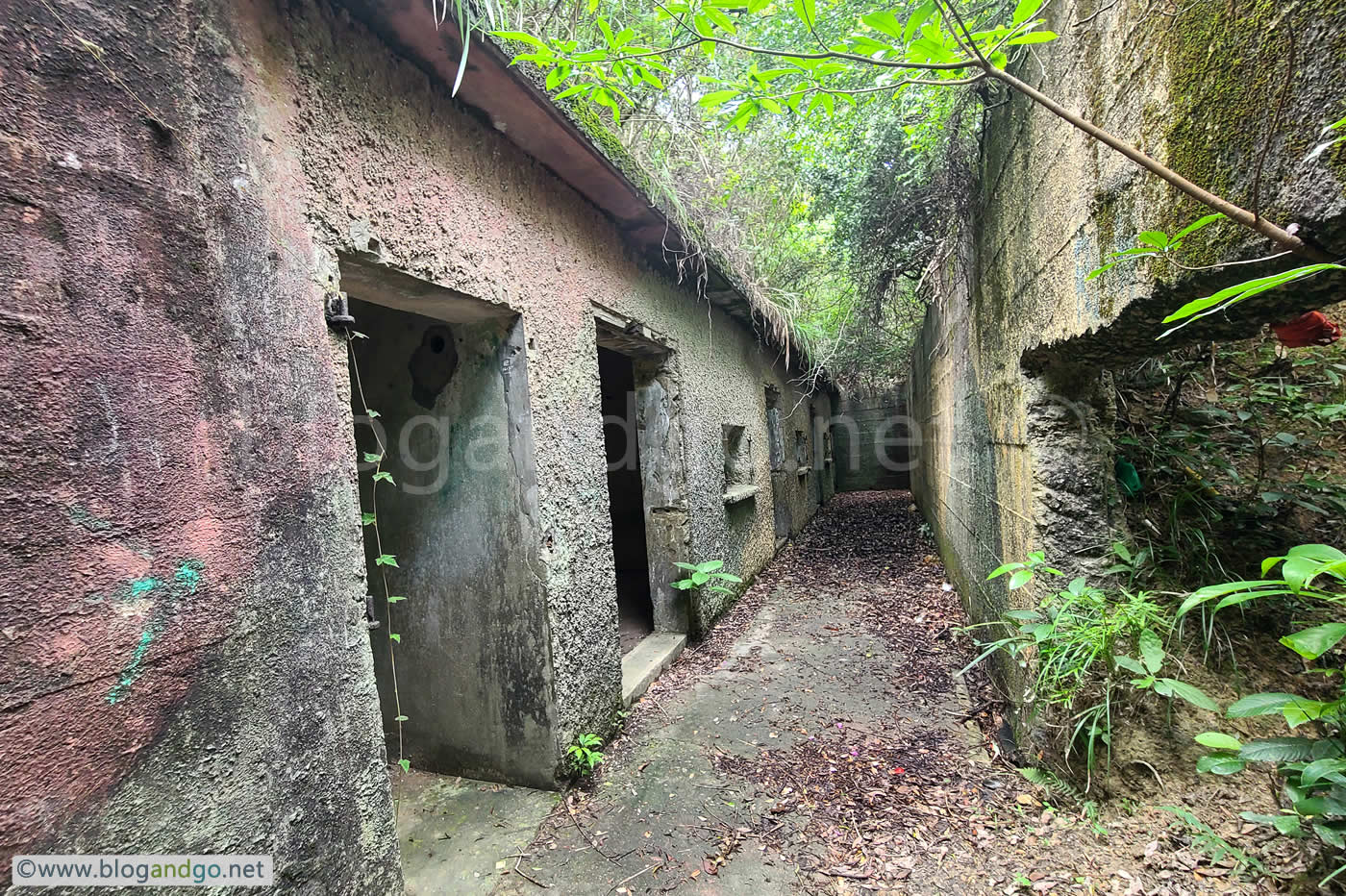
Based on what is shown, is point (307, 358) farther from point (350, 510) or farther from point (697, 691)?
point (697, 691)

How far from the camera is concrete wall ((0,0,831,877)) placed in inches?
36.5

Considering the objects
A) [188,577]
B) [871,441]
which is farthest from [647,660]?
[871,441]

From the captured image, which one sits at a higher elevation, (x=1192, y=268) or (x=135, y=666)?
(x=1192, y=268)

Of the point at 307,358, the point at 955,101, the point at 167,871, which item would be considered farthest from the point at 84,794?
the point at 955,101

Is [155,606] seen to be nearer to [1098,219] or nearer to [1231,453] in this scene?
[1098,219]

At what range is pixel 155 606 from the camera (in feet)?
3.46

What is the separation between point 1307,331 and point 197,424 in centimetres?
243

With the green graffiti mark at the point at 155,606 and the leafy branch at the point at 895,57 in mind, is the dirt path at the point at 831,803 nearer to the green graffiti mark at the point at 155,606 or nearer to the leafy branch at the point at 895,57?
the green graffiti mark at the point at 155,606

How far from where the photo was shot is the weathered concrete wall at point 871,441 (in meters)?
11.4

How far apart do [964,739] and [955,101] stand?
3.02 metres

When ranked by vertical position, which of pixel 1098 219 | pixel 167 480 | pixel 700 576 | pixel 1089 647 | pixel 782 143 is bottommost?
pixel 700 576

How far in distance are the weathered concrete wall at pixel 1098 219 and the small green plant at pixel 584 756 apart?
2.05m

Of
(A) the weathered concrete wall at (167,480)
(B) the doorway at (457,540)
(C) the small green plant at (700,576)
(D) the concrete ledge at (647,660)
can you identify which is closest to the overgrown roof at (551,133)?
(A) the weathered concrete wall at (167,480)

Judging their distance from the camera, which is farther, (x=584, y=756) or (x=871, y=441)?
(x=871, y=441)
